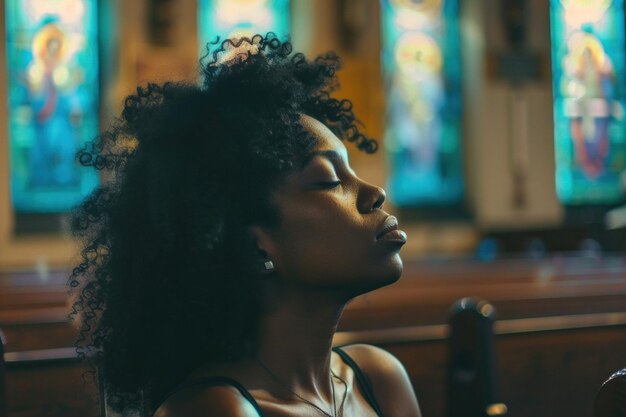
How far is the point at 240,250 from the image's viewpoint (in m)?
1.06

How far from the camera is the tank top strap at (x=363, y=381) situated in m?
1.16

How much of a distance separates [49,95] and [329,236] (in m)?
7.25

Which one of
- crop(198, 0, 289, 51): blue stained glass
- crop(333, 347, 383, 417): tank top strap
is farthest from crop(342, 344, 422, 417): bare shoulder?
crop(198, 0, 289, 51): blue stained glass

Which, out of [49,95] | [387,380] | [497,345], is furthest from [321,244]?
[49,95]

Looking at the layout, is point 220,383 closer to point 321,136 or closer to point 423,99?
point 321,136

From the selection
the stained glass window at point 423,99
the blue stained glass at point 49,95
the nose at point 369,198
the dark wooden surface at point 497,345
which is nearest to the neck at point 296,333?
the nose at point 369,198

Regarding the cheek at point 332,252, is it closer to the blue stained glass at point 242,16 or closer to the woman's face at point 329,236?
the woman's face at point 329,236

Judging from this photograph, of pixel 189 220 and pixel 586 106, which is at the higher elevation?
pixel 586 106

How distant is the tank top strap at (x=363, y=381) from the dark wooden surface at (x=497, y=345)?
1.64 ft

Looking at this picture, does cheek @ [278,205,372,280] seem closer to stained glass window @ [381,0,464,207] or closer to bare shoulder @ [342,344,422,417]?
bare shoulder @ [342,344,422,417]

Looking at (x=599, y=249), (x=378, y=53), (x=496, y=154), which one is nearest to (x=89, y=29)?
(x=378, y=53)

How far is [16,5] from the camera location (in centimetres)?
777

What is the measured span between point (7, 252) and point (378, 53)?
361 cm

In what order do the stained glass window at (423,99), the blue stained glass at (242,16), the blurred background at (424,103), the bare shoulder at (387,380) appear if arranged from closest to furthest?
the bare shoulder at (387,380), the blurred background at (424,103), the blue stained glass at (242,16), the stained glass window at (423,99)
